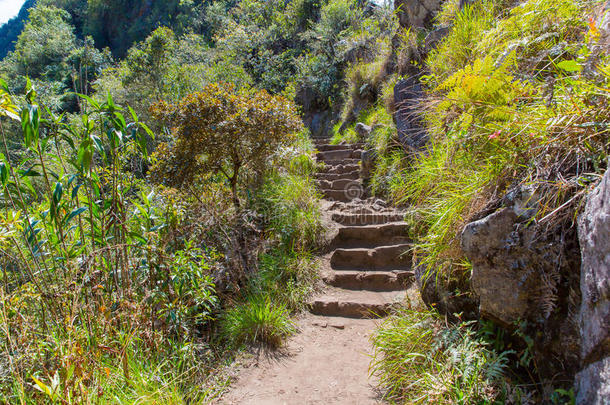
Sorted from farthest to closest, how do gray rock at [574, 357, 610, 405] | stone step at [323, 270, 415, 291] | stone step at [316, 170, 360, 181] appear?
1. stone step at [316, 170, 360, 181]
2. stone step at [323, 270, 415, 291]
3. gray rock at [574, 357, 610, 405]

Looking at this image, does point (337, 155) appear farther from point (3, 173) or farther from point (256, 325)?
point (3, 173)

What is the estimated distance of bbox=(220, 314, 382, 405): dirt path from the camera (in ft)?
8.91

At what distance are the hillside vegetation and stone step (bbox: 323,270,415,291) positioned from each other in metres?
0.31

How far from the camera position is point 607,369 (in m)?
1.33

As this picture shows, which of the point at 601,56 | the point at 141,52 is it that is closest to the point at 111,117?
the point at 601,56

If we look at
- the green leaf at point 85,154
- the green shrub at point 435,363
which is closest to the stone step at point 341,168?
the green shrub at point 435,363

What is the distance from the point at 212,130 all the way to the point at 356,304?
Result: 2780 mm

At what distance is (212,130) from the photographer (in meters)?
4.40

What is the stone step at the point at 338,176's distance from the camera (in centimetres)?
666

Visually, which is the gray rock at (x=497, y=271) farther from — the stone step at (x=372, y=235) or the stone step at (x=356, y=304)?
the stone step at (x=372, y=235)

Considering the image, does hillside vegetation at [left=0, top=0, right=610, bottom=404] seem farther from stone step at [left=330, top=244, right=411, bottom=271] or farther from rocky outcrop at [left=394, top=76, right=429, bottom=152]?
stone step at [left=330, top=244, right=411, bottom=271]

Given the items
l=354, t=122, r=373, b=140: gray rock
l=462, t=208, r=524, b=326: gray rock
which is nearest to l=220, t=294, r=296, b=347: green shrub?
l=462, t=208, r=524, b=326: gray rock

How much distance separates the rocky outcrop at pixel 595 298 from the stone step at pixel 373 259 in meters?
2.80

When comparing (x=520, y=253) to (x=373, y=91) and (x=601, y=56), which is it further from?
(x=373, y=91)
